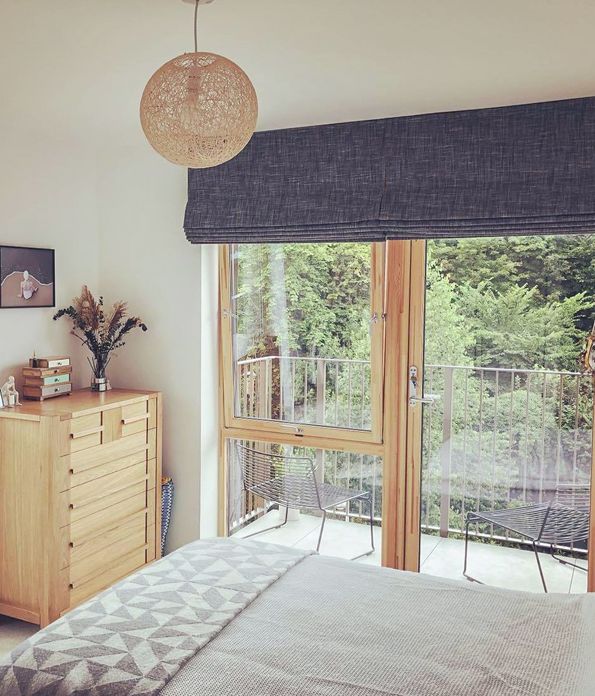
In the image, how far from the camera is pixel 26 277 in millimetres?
3734

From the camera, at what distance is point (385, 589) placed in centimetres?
242

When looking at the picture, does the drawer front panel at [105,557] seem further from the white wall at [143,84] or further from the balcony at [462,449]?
the balcony at [462,449]

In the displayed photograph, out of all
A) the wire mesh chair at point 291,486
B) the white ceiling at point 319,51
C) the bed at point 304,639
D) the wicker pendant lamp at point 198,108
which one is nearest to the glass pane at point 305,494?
the wire mesh chair at point 291,486

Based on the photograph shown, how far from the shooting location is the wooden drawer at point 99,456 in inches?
131

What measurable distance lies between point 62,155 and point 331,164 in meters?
1.55

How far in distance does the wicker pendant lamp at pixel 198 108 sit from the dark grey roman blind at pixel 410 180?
4.46 feet

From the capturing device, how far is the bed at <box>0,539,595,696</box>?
1.84 m

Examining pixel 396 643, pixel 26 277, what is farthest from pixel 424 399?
pixel 26 277

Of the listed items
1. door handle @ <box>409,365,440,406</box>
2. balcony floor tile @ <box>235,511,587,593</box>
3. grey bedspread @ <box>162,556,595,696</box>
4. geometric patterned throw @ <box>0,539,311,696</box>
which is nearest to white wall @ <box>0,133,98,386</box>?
balcony floor tile @ <box>235,511,587,593</box>

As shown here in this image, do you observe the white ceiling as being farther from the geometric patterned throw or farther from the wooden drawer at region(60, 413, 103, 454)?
the geometric patterned throw

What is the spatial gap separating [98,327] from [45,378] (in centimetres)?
51

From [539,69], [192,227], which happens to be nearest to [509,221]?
[539,69]

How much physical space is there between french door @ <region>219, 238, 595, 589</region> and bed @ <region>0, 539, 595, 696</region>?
1192 mm

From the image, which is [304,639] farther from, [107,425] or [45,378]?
[45,378]
